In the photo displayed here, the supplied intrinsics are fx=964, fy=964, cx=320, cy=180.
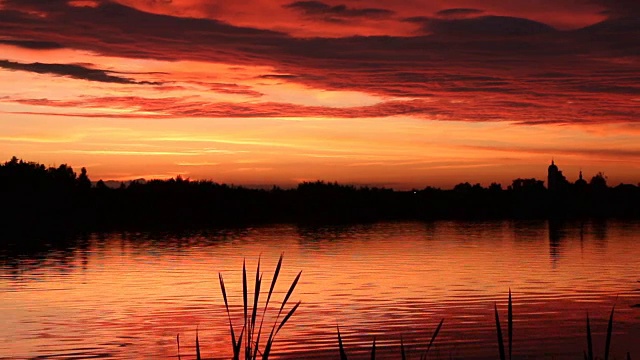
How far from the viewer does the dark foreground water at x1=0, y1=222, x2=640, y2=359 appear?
26.4 metres

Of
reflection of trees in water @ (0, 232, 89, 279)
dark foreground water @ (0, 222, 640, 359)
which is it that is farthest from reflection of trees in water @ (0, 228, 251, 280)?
dark foreground water @ (0, 222, 640, 359)

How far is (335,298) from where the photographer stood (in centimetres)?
3903

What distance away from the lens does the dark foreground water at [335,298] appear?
26422 mm

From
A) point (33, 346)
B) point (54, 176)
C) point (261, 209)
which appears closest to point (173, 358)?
point (33, 346)

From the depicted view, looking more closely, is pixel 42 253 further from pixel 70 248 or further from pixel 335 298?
pixel 335 298

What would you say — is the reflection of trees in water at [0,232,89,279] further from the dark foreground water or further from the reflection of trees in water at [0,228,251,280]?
the dark foreground water

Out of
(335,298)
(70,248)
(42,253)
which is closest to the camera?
(335,298)

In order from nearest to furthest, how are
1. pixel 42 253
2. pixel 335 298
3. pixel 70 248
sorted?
pixel 335 298 → pixel 42 253 → pixel 70 248

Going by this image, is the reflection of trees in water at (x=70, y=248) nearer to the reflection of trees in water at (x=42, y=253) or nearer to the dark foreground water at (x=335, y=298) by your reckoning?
the reflection of trees in water at (x=42, y=253)

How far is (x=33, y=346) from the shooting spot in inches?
1051

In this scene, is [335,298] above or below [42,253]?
below

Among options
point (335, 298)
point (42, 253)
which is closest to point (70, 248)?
point (42, 253)

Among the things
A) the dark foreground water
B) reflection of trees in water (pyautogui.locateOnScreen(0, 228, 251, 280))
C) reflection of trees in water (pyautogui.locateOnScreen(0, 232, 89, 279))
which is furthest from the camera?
reflection of trees in water (pyautogui.locateOnScreen(0, 228, 251, 280))

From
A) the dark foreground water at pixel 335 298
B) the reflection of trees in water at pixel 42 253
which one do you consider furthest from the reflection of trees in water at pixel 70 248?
the dark foreground water at pixel 335 298
